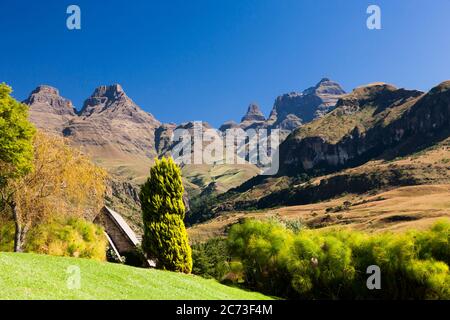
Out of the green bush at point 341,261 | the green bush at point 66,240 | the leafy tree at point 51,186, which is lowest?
the green bush at point 341,261

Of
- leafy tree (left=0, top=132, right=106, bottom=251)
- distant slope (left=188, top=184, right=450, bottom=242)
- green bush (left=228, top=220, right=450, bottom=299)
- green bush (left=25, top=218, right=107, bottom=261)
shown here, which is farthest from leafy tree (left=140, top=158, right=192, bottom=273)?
distant slope (left=188, top=184, right=450, bottom=242)

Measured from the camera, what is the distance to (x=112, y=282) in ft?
68.4

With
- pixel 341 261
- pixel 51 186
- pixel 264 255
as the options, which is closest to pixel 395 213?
pixel 341 261

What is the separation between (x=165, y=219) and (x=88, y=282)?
11.2 m

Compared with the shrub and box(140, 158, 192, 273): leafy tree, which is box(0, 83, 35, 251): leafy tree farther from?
the shrub

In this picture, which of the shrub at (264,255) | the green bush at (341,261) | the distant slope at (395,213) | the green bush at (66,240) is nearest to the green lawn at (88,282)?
the green bush at (66,240)

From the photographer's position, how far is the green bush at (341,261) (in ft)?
121

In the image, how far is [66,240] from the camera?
3166 centimetres

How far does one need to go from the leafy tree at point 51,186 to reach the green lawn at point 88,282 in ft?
26.6

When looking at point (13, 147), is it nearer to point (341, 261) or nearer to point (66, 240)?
point (66, 240)

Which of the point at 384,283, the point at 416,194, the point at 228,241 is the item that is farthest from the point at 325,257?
the point at 416,194

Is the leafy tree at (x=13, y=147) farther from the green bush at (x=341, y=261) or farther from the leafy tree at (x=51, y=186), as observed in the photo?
the green bush at (x=341, y=261)

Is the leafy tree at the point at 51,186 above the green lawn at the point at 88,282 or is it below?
above

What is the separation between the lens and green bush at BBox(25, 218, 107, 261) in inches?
1229
